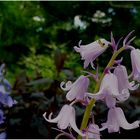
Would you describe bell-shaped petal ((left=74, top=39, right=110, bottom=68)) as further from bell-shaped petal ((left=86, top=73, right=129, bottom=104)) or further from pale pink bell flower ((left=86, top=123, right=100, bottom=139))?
pale pink bell flower ((left=86, top=123, right=100, bottom=139))

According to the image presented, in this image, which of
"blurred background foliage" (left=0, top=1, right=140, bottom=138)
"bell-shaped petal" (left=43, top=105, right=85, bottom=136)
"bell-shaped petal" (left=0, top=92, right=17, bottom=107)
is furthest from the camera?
"blurred background foliage" (left=0, top=1, right=140, bottom=138)

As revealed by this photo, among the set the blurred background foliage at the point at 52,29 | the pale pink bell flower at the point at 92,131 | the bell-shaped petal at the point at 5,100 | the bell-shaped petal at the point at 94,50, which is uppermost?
the blurred background foliage at the point at 52,29

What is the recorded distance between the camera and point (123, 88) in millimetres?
1566

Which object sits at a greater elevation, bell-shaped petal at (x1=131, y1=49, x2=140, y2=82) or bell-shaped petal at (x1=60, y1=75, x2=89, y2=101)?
bell-shaped petal at (x1=131, y1=49, x2=140, y2=82)

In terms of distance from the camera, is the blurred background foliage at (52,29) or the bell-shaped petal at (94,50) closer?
the bell-shaped petal at (94,50)

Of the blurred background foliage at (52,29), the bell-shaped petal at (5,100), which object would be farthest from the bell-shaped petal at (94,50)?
the blurred background foliage at (52,29)

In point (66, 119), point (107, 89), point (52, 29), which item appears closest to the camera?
point (107, 89)

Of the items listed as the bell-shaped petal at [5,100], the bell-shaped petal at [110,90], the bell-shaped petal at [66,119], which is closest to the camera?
the bell-shaped petal at [110,90]

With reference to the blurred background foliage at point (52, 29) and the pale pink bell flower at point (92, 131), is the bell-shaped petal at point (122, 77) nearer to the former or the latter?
the pale pink bell flower at point (92, 131)

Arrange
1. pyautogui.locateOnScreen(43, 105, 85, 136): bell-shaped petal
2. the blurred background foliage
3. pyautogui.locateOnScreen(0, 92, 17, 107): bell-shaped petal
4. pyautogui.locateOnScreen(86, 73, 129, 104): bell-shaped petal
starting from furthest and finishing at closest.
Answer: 1. the blurred background foliage
2. pyautogui.locateOnScreen(0, 92, 17, 107): bell-shaped petal
3. pyautogui.locateOnScreen(43, 105, 85, 136): bell-shaped petal
4. pyautogui.locateOnScreen(86, 73, 129, 104): bell-shaped petal

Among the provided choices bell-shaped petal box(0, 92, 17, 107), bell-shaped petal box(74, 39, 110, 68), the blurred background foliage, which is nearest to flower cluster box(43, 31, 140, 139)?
bell-shaped petal box(74, 39, 110, 68)

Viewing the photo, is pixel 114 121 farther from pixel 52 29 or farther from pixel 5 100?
pixel 52 29

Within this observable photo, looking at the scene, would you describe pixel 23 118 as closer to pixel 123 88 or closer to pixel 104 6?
pixel 123 88

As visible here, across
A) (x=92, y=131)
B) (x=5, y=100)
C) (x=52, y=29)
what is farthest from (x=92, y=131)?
(x=52, y=29)
